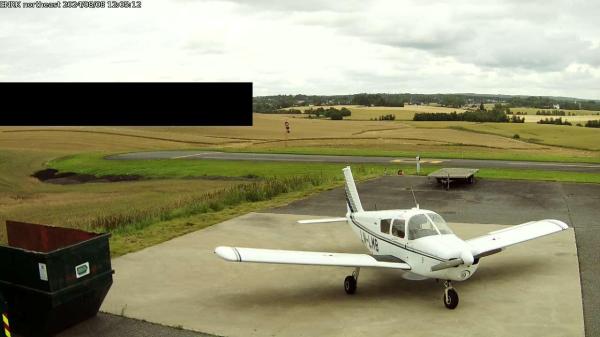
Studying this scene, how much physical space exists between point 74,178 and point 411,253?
4198 cm

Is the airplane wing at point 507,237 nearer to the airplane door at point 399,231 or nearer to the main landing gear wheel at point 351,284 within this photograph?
the airplane door at point 399,231

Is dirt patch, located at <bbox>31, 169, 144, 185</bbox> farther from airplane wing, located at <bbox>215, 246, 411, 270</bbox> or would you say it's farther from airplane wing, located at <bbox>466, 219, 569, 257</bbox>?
airplane wing, located at <bbox>466, 219, 569, 257</bbox>

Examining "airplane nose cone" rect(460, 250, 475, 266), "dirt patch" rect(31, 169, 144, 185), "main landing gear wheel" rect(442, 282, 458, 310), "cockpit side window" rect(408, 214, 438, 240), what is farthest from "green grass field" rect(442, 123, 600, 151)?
"airplane nose cone" rect(460, 250, 475, 266)

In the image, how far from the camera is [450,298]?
11.2 m

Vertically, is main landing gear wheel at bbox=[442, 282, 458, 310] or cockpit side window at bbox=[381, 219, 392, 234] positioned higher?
cockpit side window at bbox=[381, 219, 392, 234]

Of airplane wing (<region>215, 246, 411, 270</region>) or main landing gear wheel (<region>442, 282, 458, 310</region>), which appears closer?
main landing gear wheel (<region>442, 282, 458, 310</region>)

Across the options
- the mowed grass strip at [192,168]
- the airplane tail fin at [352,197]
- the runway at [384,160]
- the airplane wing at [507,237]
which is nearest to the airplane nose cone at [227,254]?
the airplane tail fin at [352,197]

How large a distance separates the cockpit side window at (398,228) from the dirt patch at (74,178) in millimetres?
35335

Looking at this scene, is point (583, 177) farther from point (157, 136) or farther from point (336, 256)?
point (157, 136)

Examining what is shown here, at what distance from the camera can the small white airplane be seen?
11.0 metres

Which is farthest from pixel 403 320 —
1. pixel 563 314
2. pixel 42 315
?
pixel 42 315

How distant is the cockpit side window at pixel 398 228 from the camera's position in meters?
12.2

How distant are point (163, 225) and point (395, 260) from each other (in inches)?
420

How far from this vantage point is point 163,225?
19.8 metres
